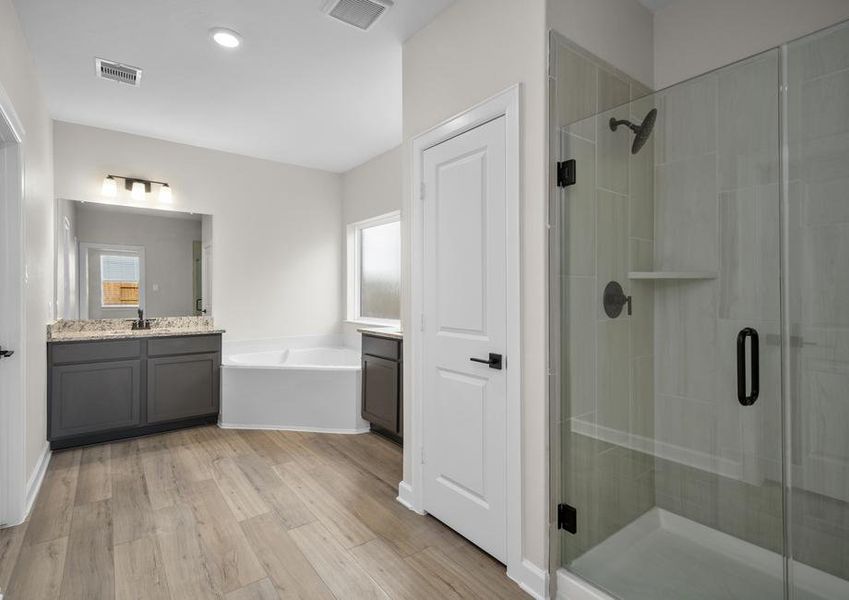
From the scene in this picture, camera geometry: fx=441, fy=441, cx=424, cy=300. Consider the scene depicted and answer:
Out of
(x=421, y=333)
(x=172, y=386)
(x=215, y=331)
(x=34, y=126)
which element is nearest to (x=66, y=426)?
(x=172, y=386)

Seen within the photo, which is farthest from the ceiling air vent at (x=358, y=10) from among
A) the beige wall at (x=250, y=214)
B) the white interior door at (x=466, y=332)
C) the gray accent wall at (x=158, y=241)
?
the gray accent wall at (x=158, y=241)

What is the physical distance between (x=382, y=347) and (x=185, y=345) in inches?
70.1

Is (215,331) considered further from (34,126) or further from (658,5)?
(658,5)

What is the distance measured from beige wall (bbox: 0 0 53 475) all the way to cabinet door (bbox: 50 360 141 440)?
0.37ft

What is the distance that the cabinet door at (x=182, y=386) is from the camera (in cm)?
367

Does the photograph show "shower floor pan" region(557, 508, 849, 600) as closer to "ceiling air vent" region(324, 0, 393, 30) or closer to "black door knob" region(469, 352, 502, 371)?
"black door knob" region(469, 352, 502, 371)

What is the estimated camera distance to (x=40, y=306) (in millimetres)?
2979

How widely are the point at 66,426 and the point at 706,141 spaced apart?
435 centimetres

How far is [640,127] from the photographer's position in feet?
5.78

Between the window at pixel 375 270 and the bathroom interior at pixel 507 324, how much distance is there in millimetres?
1177

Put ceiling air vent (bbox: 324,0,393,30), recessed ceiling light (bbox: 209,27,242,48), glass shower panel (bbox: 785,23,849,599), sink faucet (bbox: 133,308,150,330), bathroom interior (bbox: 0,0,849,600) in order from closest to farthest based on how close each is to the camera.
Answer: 1. glass shower panel (bbox: 785,23,849,599)
2. bathroom interior (bbox: 0,0,849,600)
3. ceiling air vent (bbox: 324,0,393,30)
4. recessed ceiling light (bbox: 209,27,242,48)
5. sink faucet (bbox: 133,308,150,330)

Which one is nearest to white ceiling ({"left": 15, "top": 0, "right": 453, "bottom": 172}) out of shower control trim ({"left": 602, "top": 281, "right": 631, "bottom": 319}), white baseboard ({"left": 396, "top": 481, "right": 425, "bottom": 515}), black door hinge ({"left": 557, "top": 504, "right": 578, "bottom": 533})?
shower control trim ({"left": 602, "top": 281, "right": 631, "bottom": 319})

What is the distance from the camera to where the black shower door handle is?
1398 millimetres

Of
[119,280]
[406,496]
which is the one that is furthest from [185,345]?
[406,496]
